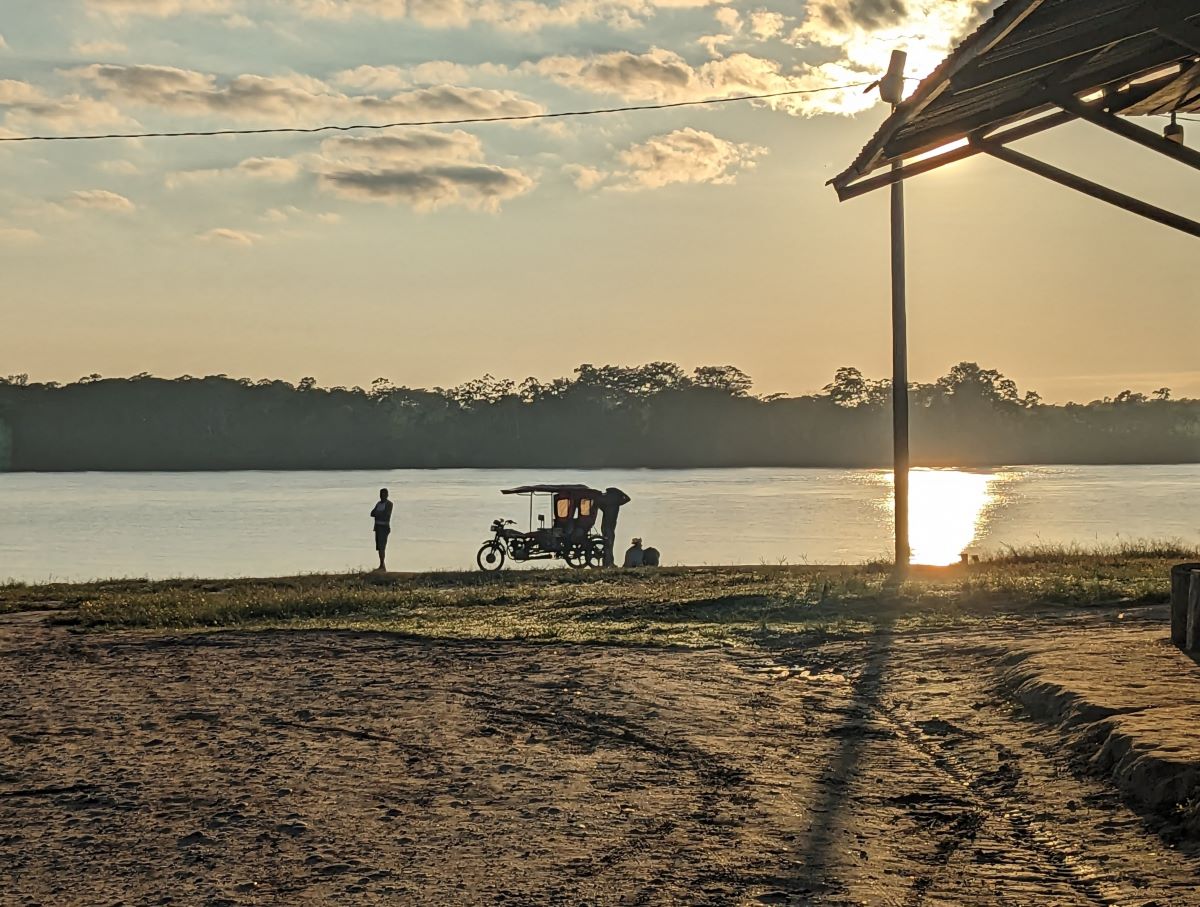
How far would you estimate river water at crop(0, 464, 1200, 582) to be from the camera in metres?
50.9

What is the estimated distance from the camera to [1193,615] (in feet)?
36.6

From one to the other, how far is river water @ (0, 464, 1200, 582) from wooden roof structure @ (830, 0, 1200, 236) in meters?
26.7

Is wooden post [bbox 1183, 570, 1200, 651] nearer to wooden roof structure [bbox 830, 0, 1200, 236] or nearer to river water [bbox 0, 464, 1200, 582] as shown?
wooden roof structure [bbox 830, 0, 1200, 236]

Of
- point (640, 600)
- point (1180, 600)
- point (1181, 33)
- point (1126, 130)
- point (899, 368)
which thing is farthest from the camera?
point (899, 368)

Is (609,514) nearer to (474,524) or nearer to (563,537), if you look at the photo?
(563,537)

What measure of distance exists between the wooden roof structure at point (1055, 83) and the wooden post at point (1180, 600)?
3.70m

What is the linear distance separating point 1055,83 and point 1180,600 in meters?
5.06

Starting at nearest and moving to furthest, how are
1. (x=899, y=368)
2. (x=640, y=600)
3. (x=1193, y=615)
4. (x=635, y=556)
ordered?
(x=1193, y=615) → (x=640, y=600) → (x=899, y=368) → (x=635, y=556)

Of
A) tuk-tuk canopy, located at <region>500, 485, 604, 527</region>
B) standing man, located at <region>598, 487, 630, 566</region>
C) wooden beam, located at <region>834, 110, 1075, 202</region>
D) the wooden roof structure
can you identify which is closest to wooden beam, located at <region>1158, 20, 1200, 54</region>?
the wooden roof structure

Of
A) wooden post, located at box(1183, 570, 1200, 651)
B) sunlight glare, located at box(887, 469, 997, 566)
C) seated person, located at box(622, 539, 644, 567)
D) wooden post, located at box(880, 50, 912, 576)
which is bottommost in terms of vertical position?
sunlight glare, located at box(887, 469, 997, 566)

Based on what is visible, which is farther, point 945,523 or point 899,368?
point 945,523

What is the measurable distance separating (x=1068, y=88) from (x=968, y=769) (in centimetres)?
421

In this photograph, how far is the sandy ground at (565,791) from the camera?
19.9 feet

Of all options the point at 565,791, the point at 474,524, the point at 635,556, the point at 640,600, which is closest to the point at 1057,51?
the point at 565,791
